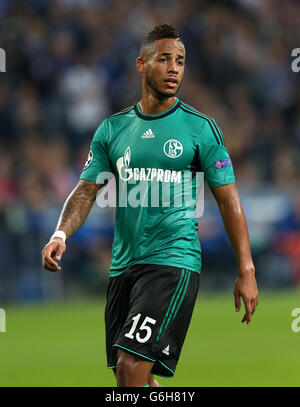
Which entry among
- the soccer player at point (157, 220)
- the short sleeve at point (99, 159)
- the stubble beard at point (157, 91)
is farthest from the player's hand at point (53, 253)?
the stubble beard at point (157, 91)

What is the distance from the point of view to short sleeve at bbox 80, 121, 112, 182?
545 cm

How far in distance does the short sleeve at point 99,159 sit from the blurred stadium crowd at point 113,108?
28.5ft

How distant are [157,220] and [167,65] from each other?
914mm

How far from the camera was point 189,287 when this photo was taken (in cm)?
512

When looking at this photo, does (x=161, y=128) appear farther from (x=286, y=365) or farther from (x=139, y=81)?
(x=139, y=81)

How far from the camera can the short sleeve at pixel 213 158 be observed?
5094 millimetres

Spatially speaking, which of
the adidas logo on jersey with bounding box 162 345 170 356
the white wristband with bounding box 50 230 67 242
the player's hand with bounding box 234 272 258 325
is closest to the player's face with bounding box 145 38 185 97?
the white wristband with bounding box 50 230 67 242

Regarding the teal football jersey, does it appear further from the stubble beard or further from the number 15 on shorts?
the number 15 on shorts

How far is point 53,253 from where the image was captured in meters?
4.95

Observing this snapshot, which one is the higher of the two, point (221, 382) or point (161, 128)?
point (161, 128)

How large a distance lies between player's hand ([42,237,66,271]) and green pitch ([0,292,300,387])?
294 cm

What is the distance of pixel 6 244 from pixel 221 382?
22.9ft

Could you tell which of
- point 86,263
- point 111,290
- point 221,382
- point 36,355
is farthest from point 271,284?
point 111,290

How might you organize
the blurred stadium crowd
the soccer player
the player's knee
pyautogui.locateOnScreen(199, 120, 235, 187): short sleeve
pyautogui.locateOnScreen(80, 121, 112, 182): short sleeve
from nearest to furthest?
the player's knee < the soccer player < pyautogui.locateOnScreen(199, 120, 235, 187): short sleeve < pyautogui.locateOnScreen(80, 121, 112, 182): short sleeve < the blurred stadium crowd
